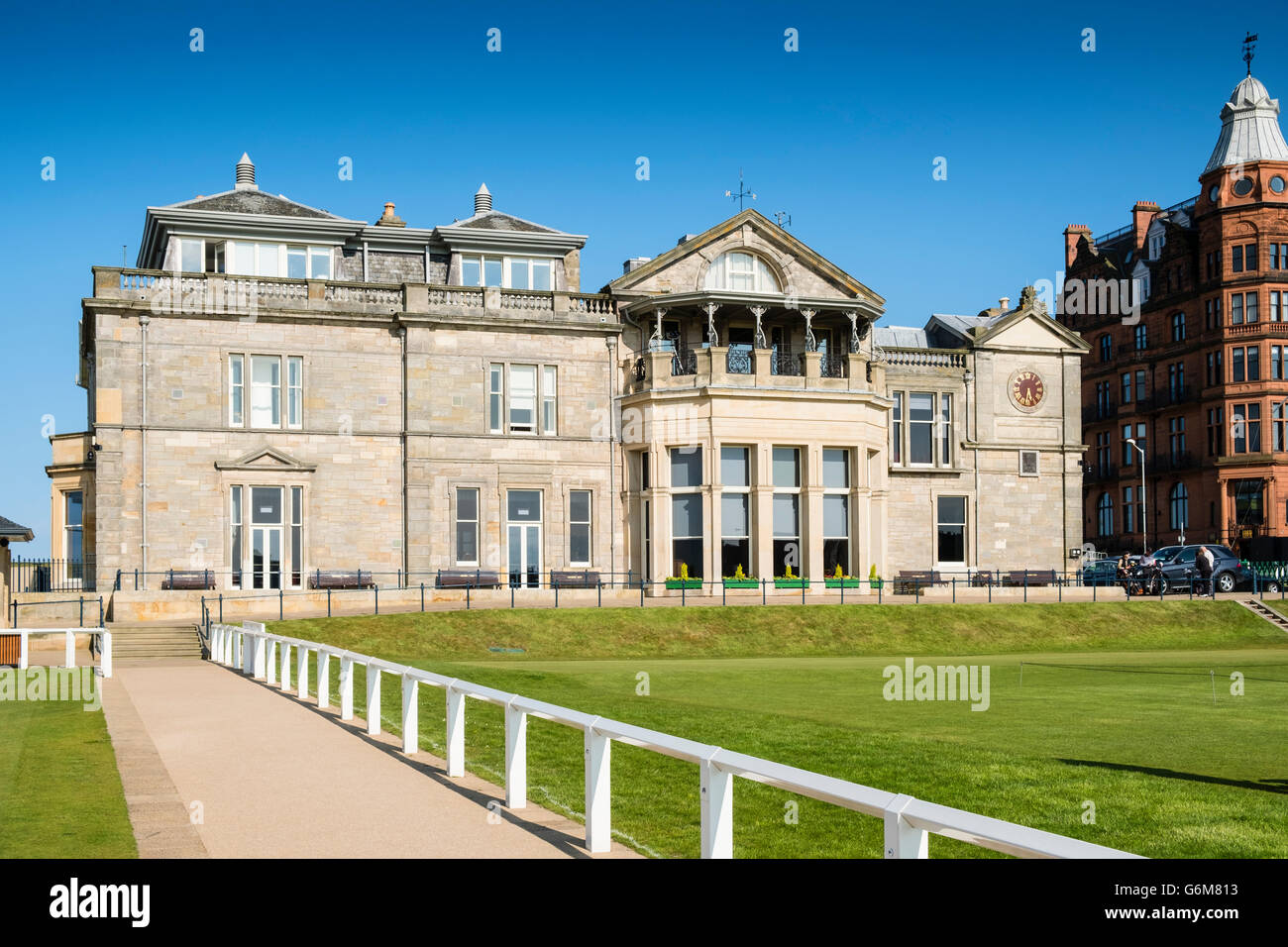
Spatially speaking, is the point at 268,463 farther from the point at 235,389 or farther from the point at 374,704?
the point at 374,704

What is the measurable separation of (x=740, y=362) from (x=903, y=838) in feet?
130

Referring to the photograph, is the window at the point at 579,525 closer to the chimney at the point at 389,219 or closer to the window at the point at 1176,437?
the chimney at the point at 389,219

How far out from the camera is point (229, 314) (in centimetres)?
4175

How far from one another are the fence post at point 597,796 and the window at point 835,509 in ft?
120

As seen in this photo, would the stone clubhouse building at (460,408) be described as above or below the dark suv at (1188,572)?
above

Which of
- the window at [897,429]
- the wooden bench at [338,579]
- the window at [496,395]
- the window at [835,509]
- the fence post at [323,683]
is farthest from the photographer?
the window at [897,429]

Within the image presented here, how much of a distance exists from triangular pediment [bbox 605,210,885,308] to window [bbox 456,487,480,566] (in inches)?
339

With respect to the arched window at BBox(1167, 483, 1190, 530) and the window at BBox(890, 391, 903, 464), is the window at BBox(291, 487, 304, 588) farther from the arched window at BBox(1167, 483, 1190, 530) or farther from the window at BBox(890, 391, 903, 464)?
the arched window at BBox(1167, 483, 1190, 530)

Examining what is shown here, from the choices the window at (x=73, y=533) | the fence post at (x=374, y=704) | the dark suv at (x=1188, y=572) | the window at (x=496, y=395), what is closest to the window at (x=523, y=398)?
the window at (x=496, y=395)

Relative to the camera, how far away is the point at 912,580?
4694 centimetres

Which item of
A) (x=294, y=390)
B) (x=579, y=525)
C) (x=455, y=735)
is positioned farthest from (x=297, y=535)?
(x=455, y=735)

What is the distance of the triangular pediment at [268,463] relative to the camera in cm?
4156

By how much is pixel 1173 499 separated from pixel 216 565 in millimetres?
54031
